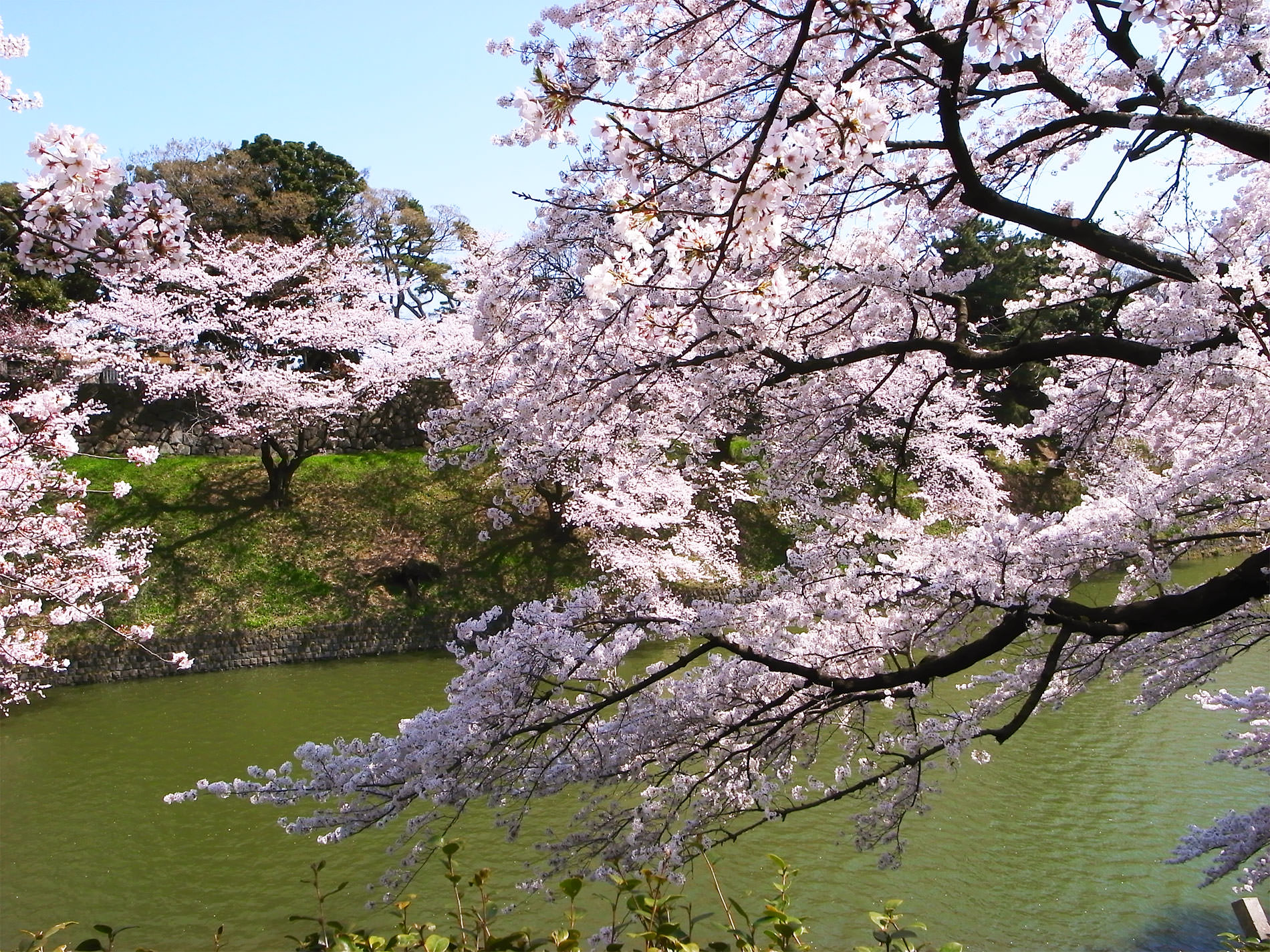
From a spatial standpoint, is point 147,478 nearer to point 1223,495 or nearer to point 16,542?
point 16,542

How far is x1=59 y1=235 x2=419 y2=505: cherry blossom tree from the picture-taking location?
14766mm

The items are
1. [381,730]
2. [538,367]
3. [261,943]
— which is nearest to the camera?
[538,367]

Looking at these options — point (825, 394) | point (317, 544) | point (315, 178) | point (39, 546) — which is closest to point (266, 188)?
point (315, 178)

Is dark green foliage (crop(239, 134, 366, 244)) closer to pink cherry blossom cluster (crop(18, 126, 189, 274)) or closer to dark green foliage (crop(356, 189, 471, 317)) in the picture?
dark green foliage (crop(356, 189, 471, 317))

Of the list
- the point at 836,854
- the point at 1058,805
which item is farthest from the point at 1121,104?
the point at 1058,805

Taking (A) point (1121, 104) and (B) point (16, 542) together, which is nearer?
(A) point (1121, 104)

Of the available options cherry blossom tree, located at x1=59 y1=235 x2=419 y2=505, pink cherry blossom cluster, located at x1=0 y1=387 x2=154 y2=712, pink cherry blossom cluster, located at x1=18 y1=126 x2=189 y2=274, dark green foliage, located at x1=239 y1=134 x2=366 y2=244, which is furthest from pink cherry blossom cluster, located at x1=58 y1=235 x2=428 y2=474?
pink cherry blossom cluster, located at x1=18 y1=126 x2=189 y2=274

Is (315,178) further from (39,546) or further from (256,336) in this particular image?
(39,546)

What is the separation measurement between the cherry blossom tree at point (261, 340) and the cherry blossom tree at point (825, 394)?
11.7 meters

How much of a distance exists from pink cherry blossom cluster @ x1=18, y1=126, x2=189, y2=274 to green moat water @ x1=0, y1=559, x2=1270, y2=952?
3.57 m

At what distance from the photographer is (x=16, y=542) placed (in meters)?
6.46

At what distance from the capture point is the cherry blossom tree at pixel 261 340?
14766mm

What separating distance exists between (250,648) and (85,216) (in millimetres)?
11038

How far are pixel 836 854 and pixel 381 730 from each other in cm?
487
